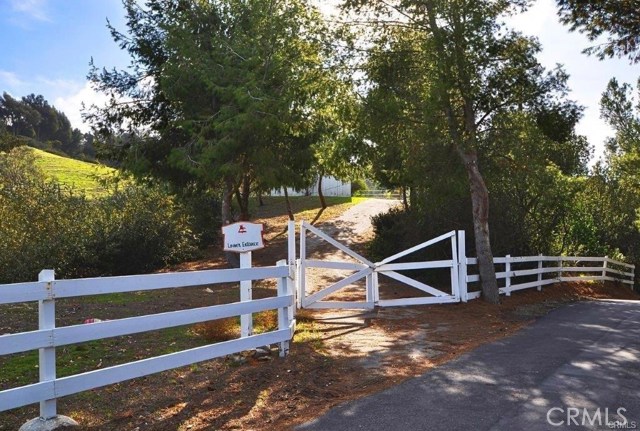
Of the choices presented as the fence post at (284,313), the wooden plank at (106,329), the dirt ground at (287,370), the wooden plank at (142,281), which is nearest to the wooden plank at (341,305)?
the dirt ground at (287,370)

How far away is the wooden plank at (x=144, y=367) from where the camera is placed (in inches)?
190

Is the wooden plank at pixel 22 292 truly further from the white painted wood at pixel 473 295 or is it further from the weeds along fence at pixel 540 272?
the white painted wood at pixel 473 295

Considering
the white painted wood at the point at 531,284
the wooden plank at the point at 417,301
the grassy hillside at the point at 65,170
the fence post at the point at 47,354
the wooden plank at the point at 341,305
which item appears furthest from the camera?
the grassy hillside at the point at 65,170

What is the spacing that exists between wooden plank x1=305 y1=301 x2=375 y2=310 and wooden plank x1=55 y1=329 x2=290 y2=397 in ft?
13.3

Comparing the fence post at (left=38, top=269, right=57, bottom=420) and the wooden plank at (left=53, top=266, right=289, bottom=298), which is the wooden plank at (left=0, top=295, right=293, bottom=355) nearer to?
the fence post at (left=38, top=269, right=57, bottom=420)

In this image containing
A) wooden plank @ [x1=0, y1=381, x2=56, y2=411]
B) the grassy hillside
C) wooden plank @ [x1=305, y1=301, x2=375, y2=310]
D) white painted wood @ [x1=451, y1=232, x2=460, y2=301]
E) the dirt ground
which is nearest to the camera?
wooden plank @ [x1=0, y1=381, x2=56, y2=411]

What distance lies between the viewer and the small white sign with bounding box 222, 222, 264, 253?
7.52 m

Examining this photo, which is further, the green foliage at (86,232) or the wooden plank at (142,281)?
the green foliage at (86,232)

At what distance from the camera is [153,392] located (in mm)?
6004

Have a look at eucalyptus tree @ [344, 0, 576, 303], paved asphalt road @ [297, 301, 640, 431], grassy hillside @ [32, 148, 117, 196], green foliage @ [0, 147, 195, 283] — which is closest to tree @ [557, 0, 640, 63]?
eucalyptus tree @ [344, 0, 576, 303]

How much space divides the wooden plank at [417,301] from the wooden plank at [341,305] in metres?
0.38

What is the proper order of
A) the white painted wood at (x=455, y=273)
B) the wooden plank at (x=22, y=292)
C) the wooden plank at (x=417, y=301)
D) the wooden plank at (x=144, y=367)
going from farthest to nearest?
the white painted wood at (x=455, y=273) < the wooden plank at (x=417, y=301) < the wooden plank at (x=144, y=367) < the wooden plank at (x=22, y=292)

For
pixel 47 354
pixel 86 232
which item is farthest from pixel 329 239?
pixel 86 232

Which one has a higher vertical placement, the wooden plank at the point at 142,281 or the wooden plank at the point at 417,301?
the wooden plank at the point at 142,281
